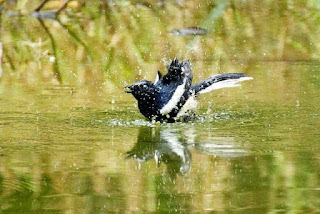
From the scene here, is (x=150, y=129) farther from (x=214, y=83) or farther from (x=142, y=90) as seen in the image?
(x=214, y=83)

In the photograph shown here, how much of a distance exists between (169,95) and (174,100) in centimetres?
5

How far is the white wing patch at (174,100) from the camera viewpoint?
644 cm

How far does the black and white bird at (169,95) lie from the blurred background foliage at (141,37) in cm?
121

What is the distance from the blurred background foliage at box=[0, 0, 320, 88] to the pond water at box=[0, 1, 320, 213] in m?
0.03

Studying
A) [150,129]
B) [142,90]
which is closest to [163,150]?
[150,129]

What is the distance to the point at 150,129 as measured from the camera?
20.9ft

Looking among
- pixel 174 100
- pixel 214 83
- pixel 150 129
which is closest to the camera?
pixel 150 129

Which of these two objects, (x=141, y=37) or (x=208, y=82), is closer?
(x=208, y=82)

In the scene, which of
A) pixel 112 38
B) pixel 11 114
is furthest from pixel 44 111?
pixel 112 38

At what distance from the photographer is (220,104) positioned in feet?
23.3

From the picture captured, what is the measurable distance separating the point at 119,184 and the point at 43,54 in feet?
15.1

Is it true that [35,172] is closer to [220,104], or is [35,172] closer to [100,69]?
[220,104]

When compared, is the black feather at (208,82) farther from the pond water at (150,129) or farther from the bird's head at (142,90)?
the bird's head at (142,90)

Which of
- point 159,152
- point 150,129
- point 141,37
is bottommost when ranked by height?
point 159,152
